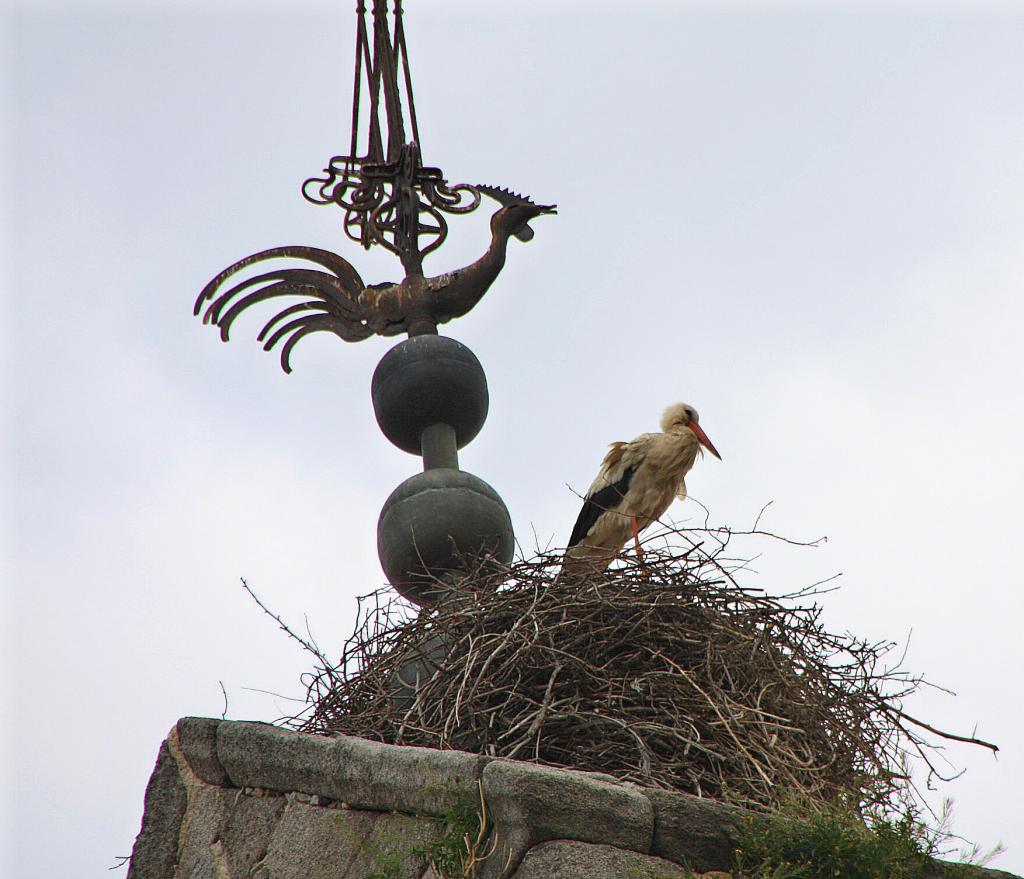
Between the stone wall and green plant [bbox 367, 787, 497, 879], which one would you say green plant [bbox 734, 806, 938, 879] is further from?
green plant [bbox 367, 787, 497, 879]

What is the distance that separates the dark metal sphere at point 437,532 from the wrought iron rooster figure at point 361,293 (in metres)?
1.36

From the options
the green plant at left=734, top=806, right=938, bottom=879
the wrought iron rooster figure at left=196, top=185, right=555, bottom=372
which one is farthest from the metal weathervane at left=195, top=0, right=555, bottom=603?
the green plant at left=734, top=806, right=938, bottom=879

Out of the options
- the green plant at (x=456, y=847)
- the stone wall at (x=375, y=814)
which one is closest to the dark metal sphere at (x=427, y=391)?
the stone wall at (x=375, y=814)

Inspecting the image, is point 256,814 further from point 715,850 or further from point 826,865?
point 826,865

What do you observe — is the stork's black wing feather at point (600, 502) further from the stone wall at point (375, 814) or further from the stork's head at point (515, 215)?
the stone wall at point (375, 814)

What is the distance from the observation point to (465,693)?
5.21 metres

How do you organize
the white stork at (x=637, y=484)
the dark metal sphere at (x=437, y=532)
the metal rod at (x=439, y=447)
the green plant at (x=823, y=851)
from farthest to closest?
the white stork at (x=637, y=484)
the metal rod at (x=439, y=447)
the dark metal sphere at (x=437, y=532)
the green plant at (x=823, y=851)

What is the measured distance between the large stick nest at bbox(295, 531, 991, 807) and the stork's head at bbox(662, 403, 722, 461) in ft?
9.78

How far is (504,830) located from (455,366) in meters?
3.75

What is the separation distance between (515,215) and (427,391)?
1.54 meters

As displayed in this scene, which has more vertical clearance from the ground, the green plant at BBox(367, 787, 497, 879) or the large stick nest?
the large stick nest

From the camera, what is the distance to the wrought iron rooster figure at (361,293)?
25.9ft

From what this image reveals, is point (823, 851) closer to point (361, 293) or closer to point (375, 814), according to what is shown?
point (375, 814)

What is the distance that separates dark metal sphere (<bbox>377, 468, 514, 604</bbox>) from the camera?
6.58 meters
